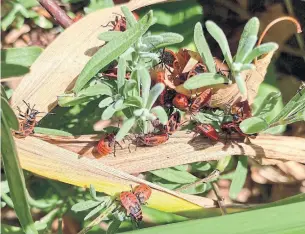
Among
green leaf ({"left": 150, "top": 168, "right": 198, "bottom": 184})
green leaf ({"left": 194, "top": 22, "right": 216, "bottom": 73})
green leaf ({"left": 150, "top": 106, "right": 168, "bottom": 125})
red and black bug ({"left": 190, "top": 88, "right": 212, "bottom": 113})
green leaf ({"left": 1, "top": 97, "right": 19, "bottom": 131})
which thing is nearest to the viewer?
green leaf ({"left": 1, "top": 97, "right": 19, "bottom": 131})

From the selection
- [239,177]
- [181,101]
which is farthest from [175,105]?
[239,177]

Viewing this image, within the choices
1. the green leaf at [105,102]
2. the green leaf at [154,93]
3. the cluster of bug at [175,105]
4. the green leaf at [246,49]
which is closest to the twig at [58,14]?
the cluster of bug at [175,105]

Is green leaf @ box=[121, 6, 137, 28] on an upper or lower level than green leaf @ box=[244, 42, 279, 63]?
upper

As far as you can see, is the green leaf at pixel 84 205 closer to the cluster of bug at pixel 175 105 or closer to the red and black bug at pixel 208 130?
the cluster of bug at pixel 175 105

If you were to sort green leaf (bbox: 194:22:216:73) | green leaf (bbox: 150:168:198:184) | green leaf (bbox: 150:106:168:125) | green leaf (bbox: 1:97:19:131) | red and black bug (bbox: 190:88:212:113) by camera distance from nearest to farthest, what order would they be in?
green leaf (bbox: 1:97:19:131) < green leaf (bbox: 150:106:168:125) < green leaf (bbox: 194:22:216:73) < red and black bug (bbox: 190:88:212:113) < green leaf (bbox: 150:168:198:184)

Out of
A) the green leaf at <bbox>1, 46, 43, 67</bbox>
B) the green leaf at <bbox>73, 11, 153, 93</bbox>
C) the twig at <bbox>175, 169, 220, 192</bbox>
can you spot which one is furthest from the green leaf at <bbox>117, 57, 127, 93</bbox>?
the twig at <bbox>175, 169, 220, 192</bbox>

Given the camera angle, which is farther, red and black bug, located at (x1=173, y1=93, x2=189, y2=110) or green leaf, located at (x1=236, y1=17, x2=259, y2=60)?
red and black bug, located at (x1=173, y1=93, x2=189, y2=110)

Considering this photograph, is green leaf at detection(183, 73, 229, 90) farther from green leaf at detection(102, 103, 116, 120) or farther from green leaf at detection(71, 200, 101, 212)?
green leaf at detection(71, 200, 101, 212)

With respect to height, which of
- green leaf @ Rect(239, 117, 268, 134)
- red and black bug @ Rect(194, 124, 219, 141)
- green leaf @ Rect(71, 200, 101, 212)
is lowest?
green leaf @ Rect(71, 200, 101, 212)
